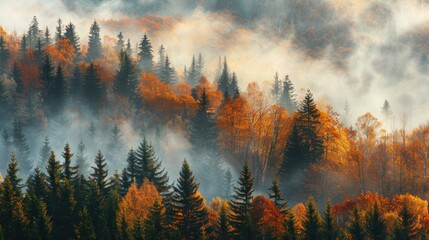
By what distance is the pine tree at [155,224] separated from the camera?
2477 inches

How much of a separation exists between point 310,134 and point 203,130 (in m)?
19.4

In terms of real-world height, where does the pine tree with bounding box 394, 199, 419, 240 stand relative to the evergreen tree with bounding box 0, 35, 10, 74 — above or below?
below

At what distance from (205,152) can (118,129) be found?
16.8 meters

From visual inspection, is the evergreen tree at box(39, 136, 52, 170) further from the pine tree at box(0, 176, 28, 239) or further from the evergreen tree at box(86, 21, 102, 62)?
the evergreen tree at box(86, 21, 102, 62)

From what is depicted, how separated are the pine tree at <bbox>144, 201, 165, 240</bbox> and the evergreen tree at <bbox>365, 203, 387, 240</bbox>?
2445cm

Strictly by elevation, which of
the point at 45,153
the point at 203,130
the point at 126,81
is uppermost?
the point at 126,81

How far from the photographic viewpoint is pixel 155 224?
64438 millimetres

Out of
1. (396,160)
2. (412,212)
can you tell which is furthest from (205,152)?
(412,212)

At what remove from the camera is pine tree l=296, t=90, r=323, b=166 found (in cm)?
9019

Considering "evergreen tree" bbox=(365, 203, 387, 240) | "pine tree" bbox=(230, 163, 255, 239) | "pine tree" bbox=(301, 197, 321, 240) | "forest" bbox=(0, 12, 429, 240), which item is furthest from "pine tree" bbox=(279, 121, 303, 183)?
"pine tree" bbox=(301, 197, 321, 240)

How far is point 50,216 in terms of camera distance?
65062 mm

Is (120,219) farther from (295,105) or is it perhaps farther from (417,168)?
(295,105)

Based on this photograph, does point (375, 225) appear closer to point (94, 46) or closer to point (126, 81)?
point (126, 81)

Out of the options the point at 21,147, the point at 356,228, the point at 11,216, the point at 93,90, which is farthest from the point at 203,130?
the point at 11,216
